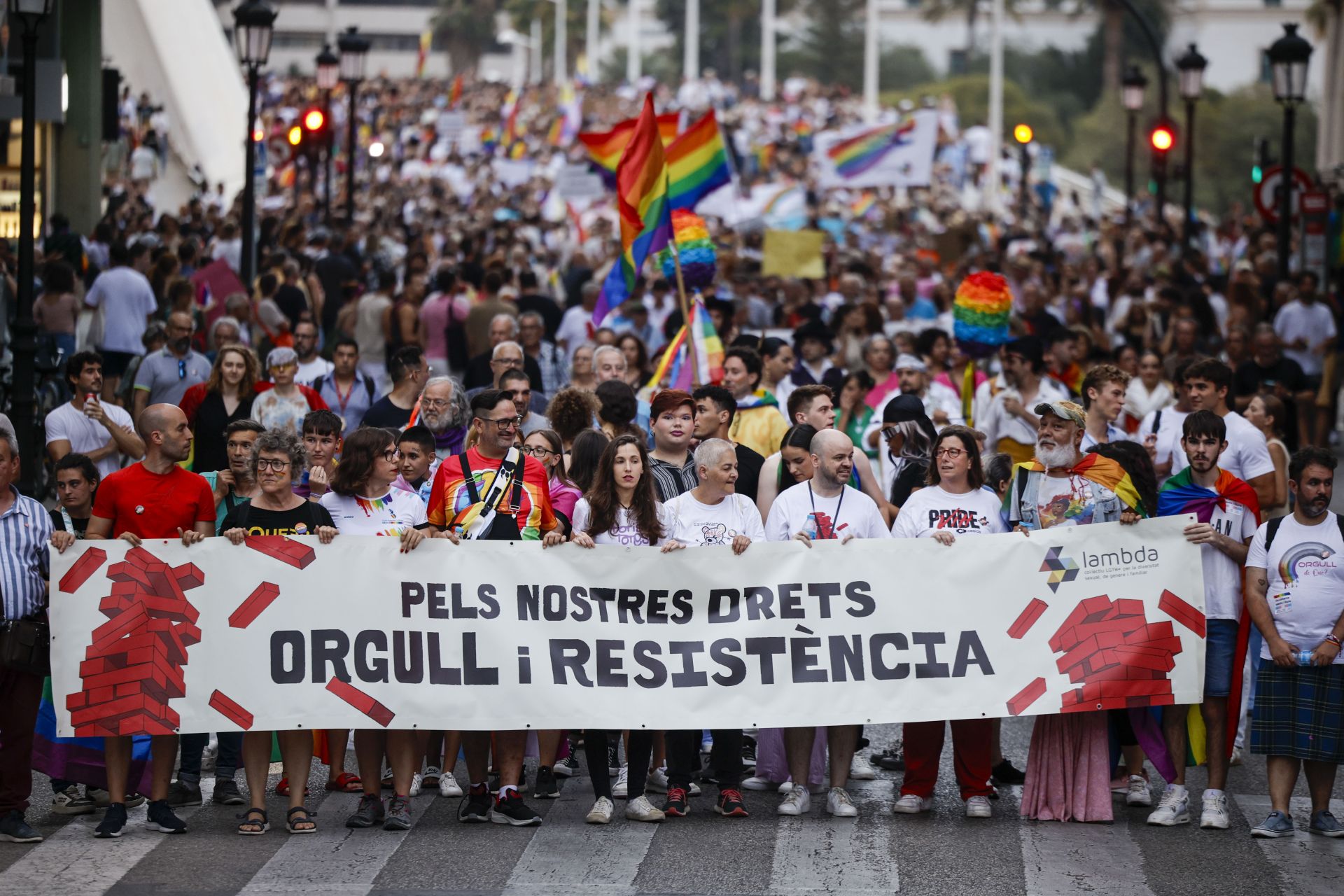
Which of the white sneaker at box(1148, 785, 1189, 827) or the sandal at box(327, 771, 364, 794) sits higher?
the white sneaker at box(1148, 785, 1189, 827)

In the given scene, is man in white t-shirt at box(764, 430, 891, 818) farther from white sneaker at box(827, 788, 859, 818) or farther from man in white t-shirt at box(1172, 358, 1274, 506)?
man in white t-shirt at box(1172, 358, 1274, 506)

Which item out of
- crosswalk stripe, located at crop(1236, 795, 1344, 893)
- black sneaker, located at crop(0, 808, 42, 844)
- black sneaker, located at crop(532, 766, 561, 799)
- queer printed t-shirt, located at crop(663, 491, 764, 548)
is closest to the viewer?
crosswalk stripe, located at crop(1236, 795, 1344, 893)

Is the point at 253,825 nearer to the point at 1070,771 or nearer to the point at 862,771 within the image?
the point at 862,771

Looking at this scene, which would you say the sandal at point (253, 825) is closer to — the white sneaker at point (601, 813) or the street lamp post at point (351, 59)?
the white sneaker at point (601, 813)

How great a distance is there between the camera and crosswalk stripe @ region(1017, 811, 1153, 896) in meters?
7.72

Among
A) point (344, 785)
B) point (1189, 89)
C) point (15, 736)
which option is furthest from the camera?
point (1189, 89)

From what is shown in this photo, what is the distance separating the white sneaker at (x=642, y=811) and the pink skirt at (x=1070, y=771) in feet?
5.28

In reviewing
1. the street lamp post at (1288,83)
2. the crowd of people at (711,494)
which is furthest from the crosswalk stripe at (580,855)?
the street lamp post at (1288,83)

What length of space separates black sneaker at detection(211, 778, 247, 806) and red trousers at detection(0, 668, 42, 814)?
0.89 m

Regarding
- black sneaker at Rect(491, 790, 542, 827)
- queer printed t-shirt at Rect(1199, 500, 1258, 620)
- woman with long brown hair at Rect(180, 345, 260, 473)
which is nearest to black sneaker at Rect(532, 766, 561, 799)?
black sneaker at Rect(491, 790, 542, 827)

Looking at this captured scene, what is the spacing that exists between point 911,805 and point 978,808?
29 centimetres

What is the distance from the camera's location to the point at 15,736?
8344mm

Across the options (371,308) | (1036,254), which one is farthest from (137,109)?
(371,308)

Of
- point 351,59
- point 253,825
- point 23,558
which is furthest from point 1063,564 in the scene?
point 351,59
